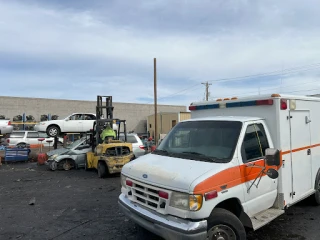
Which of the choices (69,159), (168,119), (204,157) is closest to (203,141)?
(204,157)

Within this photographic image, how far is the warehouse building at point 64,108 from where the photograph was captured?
33.2 metres

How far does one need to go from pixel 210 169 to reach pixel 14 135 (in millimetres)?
20008

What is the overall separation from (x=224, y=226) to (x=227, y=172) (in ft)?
2.28

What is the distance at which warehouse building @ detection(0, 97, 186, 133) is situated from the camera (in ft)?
109

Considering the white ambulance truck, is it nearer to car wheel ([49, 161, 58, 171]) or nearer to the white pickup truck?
car wheel ([49, 161, 58, 171])

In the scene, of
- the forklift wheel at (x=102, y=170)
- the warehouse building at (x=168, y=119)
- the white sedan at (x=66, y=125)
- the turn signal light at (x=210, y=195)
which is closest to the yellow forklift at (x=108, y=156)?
the forklift wheel at (x=102, y=170)

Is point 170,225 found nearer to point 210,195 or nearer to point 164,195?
point 164,195

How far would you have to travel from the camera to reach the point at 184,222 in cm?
334

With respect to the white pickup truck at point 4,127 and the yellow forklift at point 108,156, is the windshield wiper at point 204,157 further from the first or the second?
the white pickup truck at point 4,127

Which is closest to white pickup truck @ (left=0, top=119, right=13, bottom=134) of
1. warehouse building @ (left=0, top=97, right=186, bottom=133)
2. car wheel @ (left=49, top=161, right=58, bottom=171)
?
car wheel @ (left=49, top=161, right=58, bottom=171)

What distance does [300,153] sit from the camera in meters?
5.14

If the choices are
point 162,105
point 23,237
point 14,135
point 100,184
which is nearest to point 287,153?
point 23,237

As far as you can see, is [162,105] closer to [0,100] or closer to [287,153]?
[0,100]

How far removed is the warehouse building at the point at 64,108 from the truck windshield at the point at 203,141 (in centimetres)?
3299
